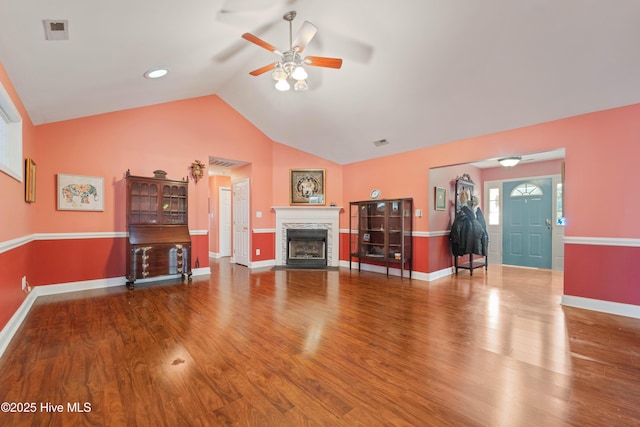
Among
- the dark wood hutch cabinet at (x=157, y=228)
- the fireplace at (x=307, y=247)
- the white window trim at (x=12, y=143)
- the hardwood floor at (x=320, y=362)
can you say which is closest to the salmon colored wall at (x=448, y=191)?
the hardwood floor at (x=320, y=362)

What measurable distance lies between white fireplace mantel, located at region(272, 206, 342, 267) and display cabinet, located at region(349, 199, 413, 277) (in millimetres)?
469

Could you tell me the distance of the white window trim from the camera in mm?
2760

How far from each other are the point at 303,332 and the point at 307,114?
368 centimetres

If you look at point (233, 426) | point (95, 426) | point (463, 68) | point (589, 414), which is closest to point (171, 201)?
point (95, 426)

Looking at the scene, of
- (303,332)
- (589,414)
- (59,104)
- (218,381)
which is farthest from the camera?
(59,104)

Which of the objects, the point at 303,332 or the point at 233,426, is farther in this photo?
the point at 303,332

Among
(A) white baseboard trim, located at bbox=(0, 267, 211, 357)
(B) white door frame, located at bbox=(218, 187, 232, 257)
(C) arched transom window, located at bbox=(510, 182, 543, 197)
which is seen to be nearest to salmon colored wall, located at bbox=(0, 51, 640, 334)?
(A) white baseboard trim, located at bbox=(0, 267, 211, 357)

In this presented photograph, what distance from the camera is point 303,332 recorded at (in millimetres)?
2705

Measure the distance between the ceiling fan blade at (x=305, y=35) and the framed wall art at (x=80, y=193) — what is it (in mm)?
3640

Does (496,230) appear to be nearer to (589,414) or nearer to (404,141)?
(404,141)

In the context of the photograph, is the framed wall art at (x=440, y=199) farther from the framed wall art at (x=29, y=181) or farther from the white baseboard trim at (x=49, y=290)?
the framed wall art at (x=29, y=181)

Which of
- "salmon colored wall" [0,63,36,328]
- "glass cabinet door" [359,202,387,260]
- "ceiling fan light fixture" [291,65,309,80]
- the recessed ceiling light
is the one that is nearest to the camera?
"salmon colored wall" [0,63,36,328]

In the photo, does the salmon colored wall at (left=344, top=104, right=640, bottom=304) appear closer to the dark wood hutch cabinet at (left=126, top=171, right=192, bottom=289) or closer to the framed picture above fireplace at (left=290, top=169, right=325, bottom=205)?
the framed picture above fireplace at (left=290, top=169, right=325, bottom=205)

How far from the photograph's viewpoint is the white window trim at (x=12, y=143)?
2760 mm
